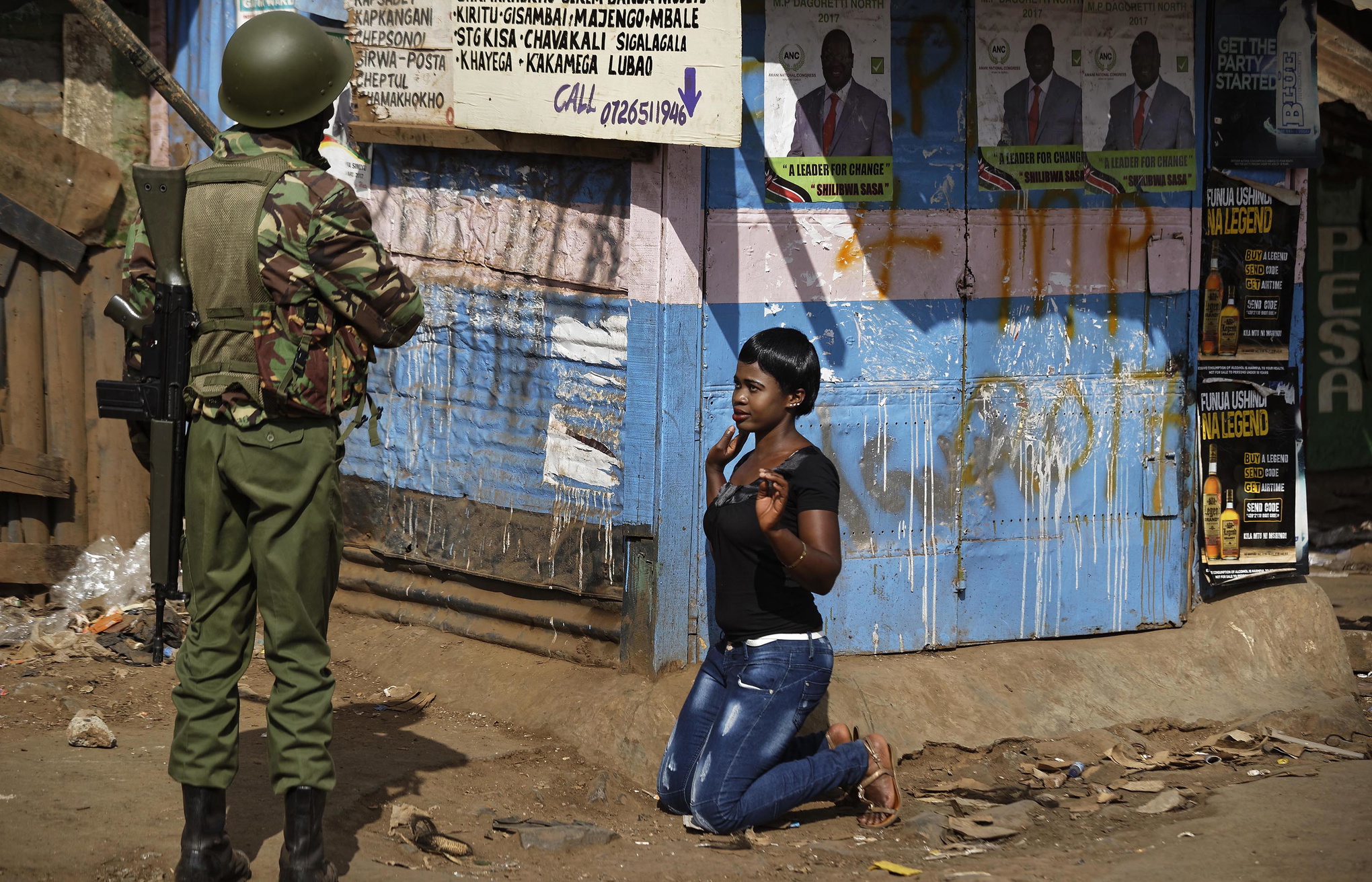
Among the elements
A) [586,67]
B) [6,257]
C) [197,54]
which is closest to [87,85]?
[197,54]

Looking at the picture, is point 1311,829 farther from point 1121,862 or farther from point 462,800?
point 462,800

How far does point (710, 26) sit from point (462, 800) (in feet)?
9.33

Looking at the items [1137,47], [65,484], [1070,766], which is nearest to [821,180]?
[1137,47]

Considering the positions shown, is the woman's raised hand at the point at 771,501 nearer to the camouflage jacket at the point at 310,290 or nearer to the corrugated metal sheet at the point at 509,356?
the camouflage jacket at the point at 310,290

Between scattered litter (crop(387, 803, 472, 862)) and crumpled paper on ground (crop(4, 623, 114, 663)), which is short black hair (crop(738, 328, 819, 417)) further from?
crumpled paper on ground (crop(4, 623, 114, 663))

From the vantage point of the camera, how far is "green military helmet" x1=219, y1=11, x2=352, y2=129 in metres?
3.43

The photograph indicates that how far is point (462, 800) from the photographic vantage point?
14.5 ft

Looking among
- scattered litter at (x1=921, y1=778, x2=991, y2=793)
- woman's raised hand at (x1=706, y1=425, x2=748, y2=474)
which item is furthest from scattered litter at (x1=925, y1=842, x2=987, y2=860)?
woman's raised hand at (x1=706, y1=425, x2=748, y2=474)

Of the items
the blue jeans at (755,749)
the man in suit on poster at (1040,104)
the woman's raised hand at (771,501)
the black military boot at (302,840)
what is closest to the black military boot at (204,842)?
the black military boot at (302,840)

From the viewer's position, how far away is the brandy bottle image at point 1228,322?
5.87 metres

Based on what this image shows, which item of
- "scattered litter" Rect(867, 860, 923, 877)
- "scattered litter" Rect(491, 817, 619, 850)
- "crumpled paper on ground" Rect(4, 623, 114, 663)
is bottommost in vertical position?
"scattered litter" Rect(867, 860, 923, 877)

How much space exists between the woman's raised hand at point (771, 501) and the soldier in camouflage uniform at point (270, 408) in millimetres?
1179

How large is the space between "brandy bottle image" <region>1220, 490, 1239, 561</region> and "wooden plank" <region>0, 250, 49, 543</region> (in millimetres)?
5502

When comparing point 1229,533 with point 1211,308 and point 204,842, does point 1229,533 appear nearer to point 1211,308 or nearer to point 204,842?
point 1211,308
